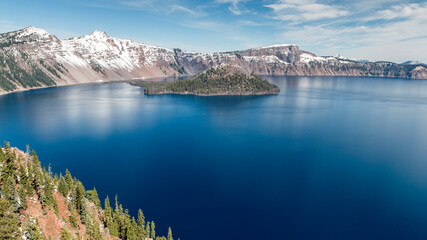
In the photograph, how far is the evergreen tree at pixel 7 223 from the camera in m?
28.7

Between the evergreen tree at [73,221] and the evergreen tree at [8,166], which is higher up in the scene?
the evergreen tree at [8,166]

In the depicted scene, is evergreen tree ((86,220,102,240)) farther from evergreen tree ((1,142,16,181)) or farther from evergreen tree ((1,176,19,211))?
evergreen tree ((1,142,16,181))

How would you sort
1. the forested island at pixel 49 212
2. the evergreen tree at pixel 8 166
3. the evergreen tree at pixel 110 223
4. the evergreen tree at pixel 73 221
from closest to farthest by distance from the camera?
1. the forested island at pixel 49 212
2. the evergreen tree at pixel 8 166
3. the evergreen tree at pixel 73 221
4. the evergreen tree at pixel 110 223

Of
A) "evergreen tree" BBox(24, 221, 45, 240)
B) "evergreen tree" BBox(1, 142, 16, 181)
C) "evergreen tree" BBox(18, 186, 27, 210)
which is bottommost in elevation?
"evergreen tree" BBox(24, 221, 45, 240)

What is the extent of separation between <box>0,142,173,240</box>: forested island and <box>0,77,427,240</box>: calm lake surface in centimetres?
876

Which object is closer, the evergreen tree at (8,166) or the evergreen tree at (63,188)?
the evergreen tree at (8,166)

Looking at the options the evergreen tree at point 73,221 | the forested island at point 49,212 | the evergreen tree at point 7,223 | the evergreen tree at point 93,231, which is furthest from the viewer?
the evergreen tree at point 73,221

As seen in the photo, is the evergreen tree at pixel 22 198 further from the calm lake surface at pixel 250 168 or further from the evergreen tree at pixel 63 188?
the calm lake surface at pixel 250 168

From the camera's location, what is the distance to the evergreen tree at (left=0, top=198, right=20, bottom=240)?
28.7 meters

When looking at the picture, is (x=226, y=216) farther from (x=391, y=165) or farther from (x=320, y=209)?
(x=391, y=165)

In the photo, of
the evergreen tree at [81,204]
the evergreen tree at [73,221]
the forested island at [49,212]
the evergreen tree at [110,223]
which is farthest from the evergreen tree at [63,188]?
the evergreen tree at [110,223]

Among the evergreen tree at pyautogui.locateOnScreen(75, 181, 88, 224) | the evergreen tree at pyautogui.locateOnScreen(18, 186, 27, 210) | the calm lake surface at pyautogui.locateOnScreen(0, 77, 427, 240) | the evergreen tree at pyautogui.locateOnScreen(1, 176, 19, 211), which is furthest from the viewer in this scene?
the calm lake surface at pyautogui.locateOnScreen(0, 77, 427, 240)

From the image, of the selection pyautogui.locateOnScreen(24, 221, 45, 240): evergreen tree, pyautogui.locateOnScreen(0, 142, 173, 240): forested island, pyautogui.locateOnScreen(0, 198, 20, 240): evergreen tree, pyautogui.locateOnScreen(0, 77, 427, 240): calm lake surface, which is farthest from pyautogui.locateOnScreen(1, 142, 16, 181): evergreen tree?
pyautogui.locateOnScreen(0, 77, 427, 240): calm lake surface

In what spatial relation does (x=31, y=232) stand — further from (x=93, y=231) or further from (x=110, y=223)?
(x=110, y=223)
